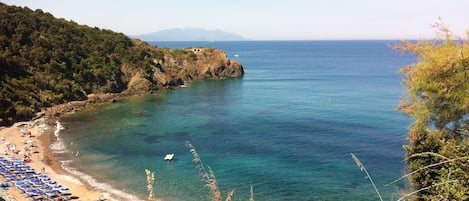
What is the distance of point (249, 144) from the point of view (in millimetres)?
50094

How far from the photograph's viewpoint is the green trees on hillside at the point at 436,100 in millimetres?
14555

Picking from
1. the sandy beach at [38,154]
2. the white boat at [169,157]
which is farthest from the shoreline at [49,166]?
the white boat at [169,157]

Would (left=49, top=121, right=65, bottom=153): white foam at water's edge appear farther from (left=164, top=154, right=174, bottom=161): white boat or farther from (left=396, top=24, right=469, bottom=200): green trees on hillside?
(left=396, top=24, right=469, bottom=200): green trees on hillside

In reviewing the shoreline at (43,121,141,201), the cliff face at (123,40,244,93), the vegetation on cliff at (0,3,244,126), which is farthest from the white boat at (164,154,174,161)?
the cliff face at (123,40,244,93)

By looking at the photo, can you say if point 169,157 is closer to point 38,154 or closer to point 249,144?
point 249,144

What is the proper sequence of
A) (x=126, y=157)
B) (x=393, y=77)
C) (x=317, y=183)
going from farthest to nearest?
(x=393, y=77)
(x=126, y=157)
(x=317, y=183)

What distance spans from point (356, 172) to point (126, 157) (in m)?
27.5

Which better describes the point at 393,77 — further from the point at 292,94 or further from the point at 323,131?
the point at 323,131

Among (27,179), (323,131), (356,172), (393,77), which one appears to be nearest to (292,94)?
(323,131)

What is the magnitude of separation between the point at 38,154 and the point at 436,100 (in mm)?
46083

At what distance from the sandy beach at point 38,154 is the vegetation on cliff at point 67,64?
17.9 ft

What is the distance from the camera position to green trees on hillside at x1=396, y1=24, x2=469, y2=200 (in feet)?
47.8

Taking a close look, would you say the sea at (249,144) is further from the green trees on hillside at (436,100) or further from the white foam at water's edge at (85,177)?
the green trees on hillside at (436,100)

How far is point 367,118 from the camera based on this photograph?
2418 inches
